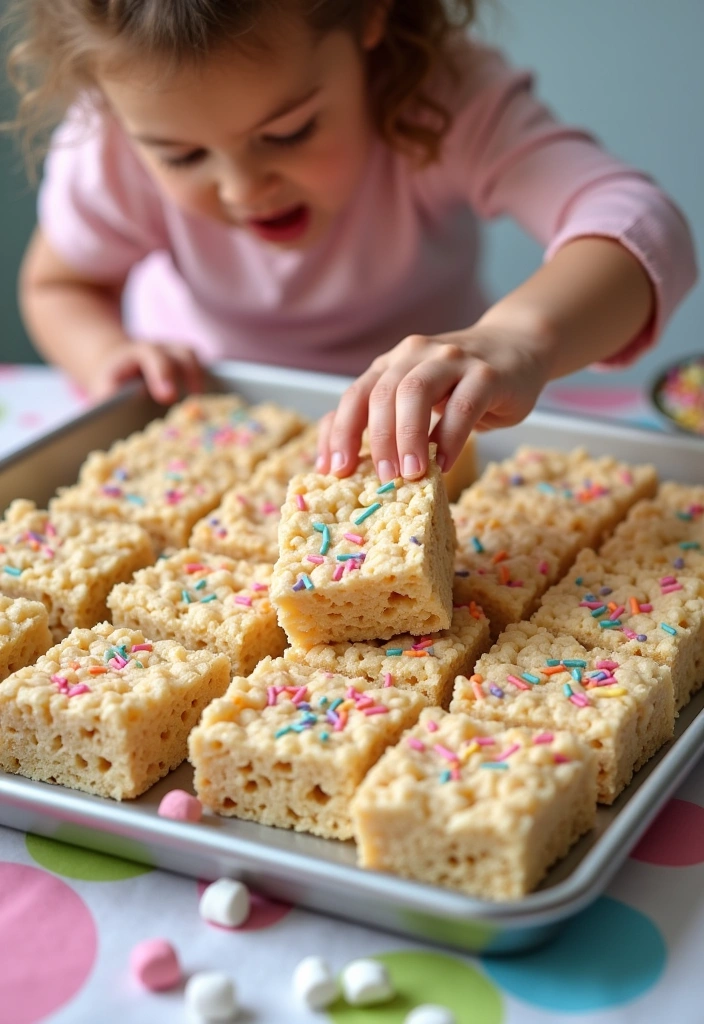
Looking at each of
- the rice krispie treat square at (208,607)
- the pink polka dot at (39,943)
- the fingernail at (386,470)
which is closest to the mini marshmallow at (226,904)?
the pink polka dot at (39,943)

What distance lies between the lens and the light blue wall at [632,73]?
9.70 feet

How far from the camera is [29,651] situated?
1.35 metres

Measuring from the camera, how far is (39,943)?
3.37ft

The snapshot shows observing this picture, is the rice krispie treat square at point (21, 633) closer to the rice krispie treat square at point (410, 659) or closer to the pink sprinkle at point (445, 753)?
the rice krispie treat square at point (410, 659)

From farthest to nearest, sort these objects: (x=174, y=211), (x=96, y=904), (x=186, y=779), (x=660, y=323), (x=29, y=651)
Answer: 1. (x=174, y=211)
2. (x=660, y=323)
3. (x=29, y=651)
4. (x=186, y=779)
5. (x=96, y=904)

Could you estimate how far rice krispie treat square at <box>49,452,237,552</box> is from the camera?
1628 millimetres

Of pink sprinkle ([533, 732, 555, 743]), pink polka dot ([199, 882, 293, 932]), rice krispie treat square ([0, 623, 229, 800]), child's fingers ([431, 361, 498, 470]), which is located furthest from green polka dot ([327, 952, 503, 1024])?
child's fingers ([431, 361, 498, 470])

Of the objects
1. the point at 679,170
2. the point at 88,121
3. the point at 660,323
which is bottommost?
the point at 679,170

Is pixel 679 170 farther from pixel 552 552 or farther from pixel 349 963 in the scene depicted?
pixel 349 963

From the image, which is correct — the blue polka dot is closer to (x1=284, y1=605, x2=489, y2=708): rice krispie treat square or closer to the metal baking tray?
the metal baking tray

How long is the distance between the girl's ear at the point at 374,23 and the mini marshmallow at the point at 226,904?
121 centimetres

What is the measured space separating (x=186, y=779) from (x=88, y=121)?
3.81ft

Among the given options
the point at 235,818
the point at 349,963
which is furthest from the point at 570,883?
the point at 235,818

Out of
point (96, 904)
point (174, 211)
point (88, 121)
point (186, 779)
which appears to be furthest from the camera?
point (174, 211)
